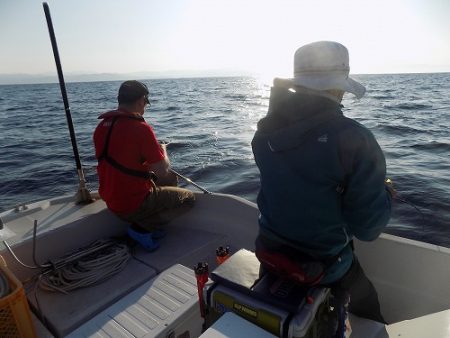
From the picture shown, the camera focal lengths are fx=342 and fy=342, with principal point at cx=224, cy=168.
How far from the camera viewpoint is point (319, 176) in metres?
1.69

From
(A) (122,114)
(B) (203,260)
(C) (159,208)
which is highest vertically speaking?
(A) (122,114)

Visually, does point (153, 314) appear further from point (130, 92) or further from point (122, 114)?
point (130, 92)

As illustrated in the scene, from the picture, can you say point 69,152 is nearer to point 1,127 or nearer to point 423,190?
point 1,127

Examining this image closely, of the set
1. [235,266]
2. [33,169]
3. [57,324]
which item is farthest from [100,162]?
[33,169]

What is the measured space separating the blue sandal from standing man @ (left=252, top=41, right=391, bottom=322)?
2254 mm

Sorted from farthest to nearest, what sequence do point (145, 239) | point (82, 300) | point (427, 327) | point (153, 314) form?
point (145, 239)
point (82, 300)
point (153, 314)
point (427, 327)

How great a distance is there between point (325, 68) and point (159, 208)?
272 cm

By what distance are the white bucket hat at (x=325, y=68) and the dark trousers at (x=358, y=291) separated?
1.12 metres

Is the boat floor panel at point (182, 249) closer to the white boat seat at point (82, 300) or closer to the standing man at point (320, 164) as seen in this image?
the white boat seat at point (82, 300)

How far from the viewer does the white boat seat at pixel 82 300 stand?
2.79 m

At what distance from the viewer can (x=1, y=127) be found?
69.3ft

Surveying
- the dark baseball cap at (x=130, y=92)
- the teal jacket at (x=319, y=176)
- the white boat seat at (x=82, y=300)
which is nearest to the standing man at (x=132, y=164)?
the dark baseball cap at (x=130, y=92)

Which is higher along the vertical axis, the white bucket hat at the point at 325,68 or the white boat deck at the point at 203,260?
the white bucket hat at the point at 325,68

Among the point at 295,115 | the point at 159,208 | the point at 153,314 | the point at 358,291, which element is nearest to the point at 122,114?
the point at 159,208
